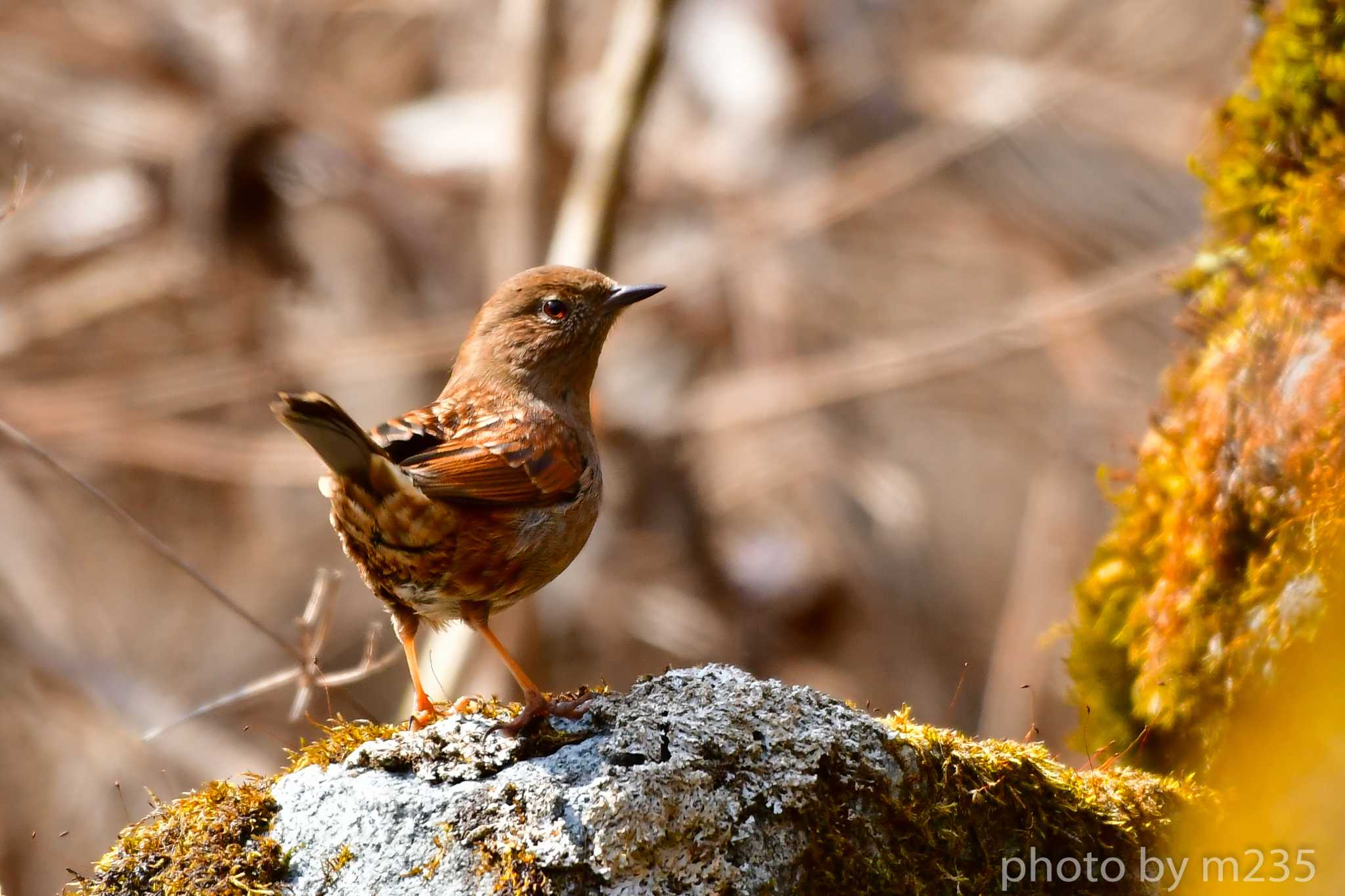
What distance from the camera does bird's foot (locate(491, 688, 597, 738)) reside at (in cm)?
245

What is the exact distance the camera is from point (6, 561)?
863 centimetres

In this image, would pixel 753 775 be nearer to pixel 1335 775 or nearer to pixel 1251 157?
pixel 1335 775

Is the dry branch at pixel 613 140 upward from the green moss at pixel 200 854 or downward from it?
upward

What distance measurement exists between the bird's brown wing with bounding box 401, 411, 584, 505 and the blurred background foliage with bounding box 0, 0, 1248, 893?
4006 millimetres

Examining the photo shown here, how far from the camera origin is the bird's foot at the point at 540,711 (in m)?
2.45

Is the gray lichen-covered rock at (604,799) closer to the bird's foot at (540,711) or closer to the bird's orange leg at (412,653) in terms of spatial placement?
the bird's foot at (540,711)

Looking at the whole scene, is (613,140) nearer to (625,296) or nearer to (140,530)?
(625,296)

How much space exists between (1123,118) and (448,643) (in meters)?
7.11

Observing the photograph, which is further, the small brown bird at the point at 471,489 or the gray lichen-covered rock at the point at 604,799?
the small brown bird at the point at 471,489

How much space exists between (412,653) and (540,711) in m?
0.97

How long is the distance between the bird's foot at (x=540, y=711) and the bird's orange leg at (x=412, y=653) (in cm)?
54

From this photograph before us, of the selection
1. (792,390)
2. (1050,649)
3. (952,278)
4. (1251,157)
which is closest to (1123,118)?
(952,278)

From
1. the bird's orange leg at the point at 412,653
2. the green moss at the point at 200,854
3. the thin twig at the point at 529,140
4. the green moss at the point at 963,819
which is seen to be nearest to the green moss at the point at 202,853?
the green moss at the point at 200,854

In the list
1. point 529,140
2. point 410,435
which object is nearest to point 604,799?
point 410,435
